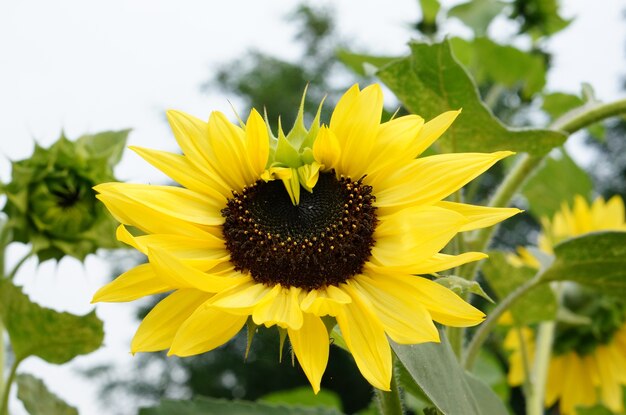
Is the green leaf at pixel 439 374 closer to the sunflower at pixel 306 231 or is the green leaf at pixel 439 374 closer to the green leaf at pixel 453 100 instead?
the sunflower at pixel 306 231

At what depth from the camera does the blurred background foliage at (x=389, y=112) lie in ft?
4.30

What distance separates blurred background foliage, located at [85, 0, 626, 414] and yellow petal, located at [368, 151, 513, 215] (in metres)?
0.08

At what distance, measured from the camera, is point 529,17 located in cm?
150

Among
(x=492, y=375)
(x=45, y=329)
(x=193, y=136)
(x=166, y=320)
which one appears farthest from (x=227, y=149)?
(x=492, y=375)

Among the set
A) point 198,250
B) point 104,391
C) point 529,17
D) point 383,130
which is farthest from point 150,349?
point 104,391

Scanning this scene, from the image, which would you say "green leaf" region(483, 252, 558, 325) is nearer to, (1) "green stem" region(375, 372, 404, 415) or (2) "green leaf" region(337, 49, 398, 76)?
(2) "green leaf" region(337, 49, 398, 76)

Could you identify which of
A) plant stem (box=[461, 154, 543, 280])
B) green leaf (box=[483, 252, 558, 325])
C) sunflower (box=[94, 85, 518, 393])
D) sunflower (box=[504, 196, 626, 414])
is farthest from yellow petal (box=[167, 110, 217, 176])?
sunflower (box=[504, 196, 626, 414])

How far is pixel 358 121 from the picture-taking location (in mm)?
596

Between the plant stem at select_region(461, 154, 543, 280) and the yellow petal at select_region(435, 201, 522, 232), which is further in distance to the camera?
the plant stem at select_region(461, 154, 543, 280)

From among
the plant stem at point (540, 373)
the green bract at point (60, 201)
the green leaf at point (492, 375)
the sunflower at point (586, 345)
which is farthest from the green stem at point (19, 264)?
the green leaf at point (492, 375)

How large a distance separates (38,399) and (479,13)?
827 mm

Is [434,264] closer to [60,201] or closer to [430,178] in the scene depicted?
[430,178]

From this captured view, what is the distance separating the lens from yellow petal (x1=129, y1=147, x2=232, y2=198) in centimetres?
60

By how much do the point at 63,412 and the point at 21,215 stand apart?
0.20 metres
